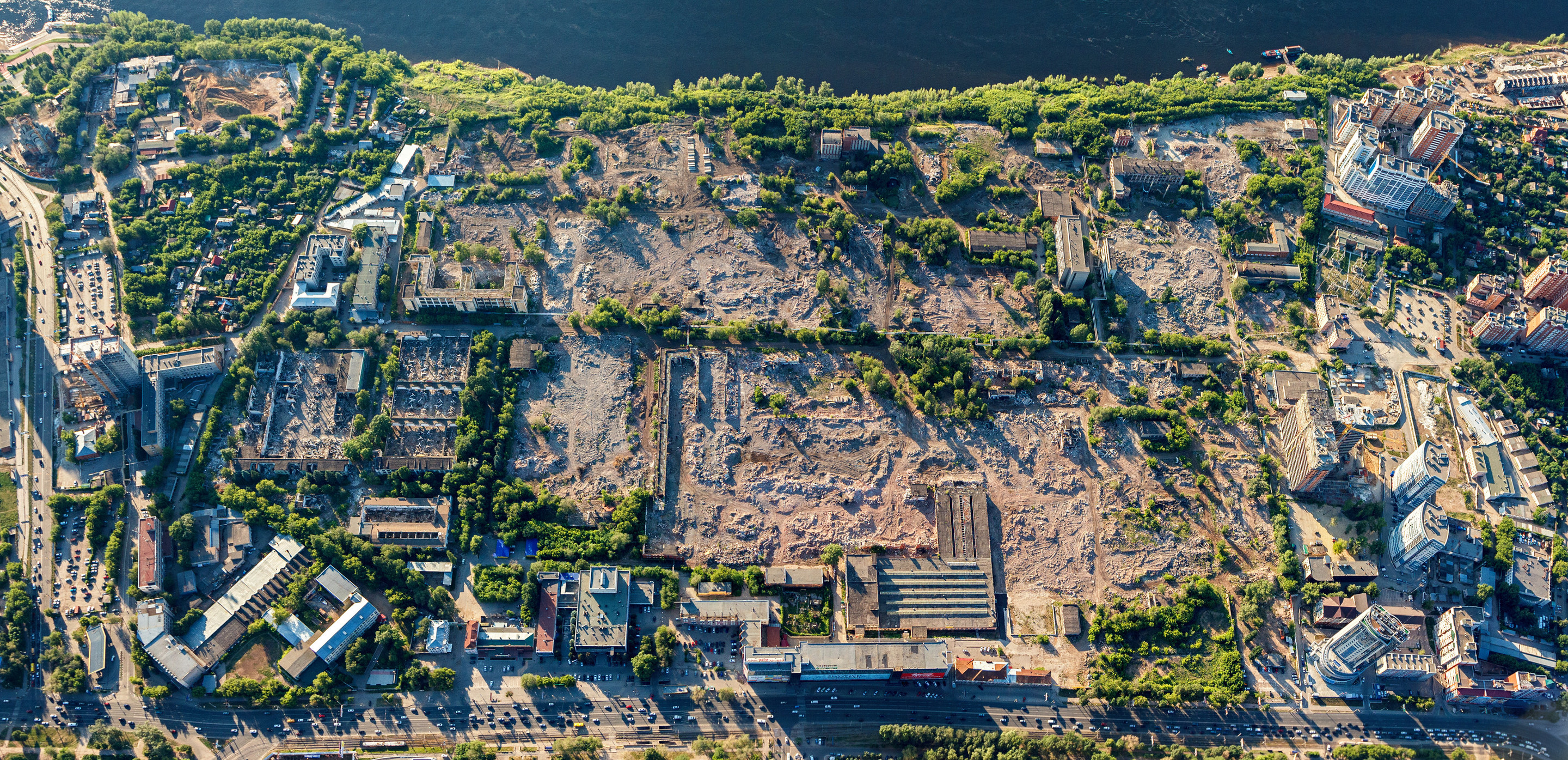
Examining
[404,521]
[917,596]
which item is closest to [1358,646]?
[917,596]

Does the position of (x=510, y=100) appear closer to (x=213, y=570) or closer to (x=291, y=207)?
(x=291, y=207)

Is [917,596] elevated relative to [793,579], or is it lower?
lower

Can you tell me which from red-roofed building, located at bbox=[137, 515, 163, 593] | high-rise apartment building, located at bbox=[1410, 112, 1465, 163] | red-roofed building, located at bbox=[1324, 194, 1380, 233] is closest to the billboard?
red-roofed building, located at bbox=[137, 515, 163, 593]

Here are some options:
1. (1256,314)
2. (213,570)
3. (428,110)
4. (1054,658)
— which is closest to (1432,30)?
(1256,314)

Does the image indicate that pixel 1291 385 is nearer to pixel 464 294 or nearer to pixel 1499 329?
pixel 1499 329

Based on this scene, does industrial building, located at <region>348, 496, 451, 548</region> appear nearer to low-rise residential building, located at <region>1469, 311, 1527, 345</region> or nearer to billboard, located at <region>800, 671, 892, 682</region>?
billboard, located at <region>800, 671, 892, 682</region>
